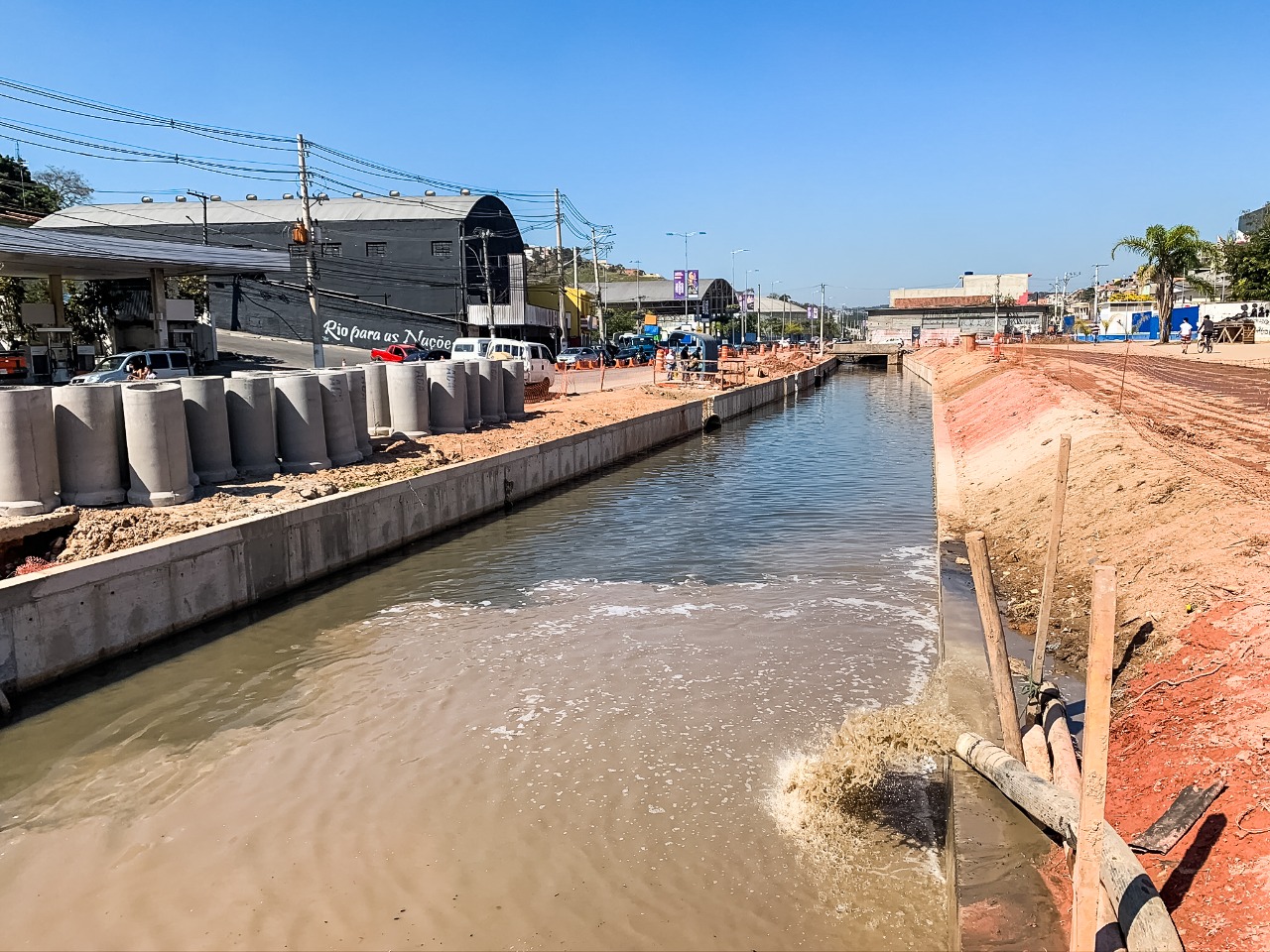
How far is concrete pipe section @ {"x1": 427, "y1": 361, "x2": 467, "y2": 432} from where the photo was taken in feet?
67.2

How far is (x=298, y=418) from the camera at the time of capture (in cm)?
1545

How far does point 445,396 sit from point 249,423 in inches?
251

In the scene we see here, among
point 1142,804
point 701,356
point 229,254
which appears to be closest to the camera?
point 1142,804

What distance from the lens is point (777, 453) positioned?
29562 mm

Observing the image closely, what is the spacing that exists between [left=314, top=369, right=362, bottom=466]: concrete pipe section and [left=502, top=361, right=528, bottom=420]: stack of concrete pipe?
25.4ft

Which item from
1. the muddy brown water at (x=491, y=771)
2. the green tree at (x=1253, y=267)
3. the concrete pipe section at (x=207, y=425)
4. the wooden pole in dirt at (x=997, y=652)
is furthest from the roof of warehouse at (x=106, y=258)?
the green tree at (x=1253, y=267)

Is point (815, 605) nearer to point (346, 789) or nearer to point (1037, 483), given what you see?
point (1037, 483)

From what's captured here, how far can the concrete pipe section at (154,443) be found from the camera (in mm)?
12289

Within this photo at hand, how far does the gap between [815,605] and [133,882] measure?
858 cm

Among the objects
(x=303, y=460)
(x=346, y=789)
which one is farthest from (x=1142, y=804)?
(x=303, y=460)

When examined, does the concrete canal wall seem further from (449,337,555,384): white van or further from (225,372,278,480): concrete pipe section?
(449,337,555,384): white van

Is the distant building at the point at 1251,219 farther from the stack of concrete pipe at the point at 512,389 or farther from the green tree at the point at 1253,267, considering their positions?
the stack of concrete pipe at the point at 512,389

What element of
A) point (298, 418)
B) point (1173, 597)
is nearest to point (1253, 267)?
point (1173, 597)

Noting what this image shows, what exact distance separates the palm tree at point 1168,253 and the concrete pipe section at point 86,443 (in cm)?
6080
